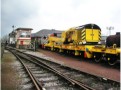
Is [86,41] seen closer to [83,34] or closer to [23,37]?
[83,34]

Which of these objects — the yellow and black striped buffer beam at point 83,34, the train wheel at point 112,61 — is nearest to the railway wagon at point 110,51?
the train wheel at point 112,61

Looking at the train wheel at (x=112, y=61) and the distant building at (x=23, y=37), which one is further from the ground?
the distant building at (x=23, y=37)

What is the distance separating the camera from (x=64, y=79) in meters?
10.3

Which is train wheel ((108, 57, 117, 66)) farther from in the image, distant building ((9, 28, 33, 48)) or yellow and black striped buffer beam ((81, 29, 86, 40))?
distant building ((9, 28, 33, 48))

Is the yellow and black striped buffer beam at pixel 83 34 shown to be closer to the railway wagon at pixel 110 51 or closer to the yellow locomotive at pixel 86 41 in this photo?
the yellow locomotive at pixel 86 41

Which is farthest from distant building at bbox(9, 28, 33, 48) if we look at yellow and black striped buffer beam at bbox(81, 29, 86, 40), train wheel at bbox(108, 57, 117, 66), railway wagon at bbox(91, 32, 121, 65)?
train wheel at bbox(108, 57, 117, 66)

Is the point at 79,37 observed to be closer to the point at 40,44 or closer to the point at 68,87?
the point at 68,87

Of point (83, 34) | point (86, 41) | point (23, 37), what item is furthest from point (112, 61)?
point (23, 37)

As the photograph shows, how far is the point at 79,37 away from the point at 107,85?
39.5 ft

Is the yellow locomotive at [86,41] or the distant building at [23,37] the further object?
the distant building at [23,37]

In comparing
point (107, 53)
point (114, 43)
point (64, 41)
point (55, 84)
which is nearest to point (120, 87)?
point (55, 84)

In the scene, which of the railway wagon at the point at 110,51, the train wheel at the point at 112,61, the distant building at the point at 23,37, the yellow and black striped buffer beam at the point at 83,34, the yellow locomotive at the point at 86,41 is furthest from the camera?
the distant building at the point at 23,37

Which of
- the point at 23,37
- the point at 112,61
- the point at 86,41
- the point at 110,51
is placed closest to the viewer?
the point at 110,51

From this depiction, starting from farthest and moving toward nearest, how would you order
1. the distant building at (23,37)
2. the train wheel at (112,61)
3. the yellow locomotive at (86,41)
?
the distant building at (23,37), the yellow locomotive at (86,41), the train wheel at (112,61)
